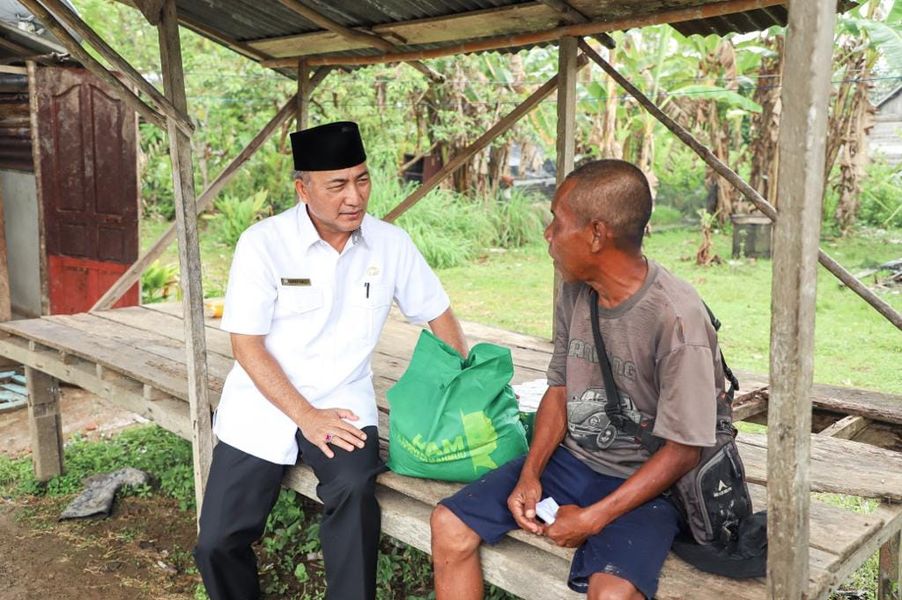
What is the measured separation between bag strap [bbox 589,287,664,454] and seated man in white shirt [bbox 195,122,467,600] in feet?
3.02

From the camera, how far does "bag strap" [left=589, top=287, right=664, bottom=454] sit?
225 cm

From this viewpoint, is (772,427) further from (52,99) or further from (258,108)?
(258,108)

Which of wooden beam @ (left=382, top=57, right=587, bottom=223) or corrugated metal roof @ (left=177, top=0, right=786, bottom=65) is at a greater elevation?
corrugated metal roof @ (left=177, top=0, right=786, bottom=65)

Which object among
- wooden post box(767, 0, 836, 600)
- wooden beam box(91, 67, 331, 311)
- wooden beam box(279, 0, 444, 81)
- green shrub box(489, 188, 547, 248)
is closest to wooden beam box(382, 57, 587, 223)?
wooden beam box(279, 0, 444, 81)

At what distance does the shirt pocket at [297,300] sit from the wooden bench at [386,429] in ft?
1.95

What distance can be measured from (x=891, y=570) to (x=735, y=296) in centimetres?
597

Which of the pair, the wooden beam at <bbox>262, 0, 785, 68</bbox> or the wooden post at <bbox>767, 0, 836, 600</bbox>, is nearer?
the wooden post at <bbox>767, 0, 836, 600</bbox>

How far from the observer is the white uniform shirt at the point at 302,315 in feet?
9.64

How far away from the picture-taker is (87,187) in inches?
260

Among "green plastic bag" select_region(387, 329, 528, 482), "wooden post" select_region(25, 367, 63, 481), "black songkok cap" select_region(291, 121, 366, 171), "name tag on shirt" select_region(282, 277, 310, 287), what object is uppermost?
"black songkok cap" select_region(291, 121, 366, 171)

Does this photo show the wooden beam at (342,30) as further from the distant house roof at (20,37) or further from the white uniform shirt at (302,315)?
the distant house roof at (20,37)

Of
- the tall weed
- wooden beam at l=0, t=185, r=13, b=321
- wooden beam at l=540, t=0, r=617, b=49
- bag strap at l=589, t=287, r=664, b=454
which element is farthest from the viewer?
the tall weed

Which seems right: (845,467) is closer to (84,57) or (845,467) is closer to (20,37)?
(84,57)

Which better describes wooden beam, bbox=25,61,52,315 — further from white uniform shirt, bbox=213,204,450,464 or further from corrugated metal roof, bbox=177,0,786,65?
white uniform shirt, bbox=213,204,450,464
